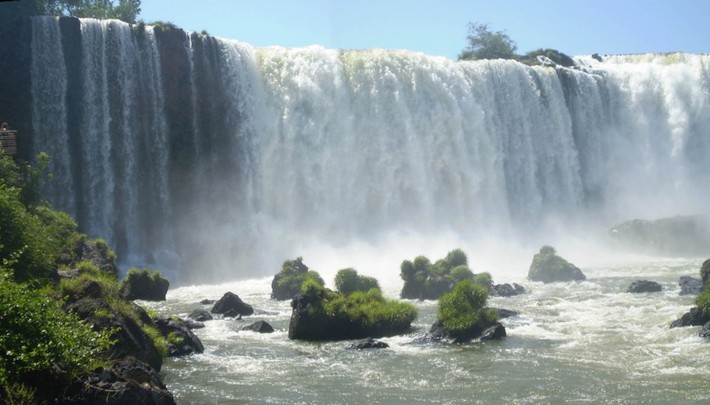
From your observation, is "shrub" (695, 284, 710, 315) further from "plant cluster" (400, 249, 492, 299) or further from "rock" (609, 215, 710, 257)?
"rock" (609, 215, 710, 257)

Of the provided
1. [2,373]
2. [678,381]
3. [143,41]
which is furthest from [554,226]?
[2,373]

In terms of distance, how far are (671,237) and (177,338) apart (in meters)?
28.8

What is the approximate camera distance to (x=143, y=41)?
115 ft

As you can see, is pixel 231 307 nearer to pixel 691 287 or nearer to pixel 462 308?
pixel 462 308

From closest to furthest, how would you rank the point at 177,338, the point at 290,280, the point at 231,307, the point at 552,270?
the point at 177,338
the point at 231,307
the point at 290,280
the point at 552,270

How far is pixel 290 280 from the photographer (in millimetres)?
25781

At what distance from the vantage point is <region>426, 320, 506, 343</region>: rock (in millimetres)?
17766

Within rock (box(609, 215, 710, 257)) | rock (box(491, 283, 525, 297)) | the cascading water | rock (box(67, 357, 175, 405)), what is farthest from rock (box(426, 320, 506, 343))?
rock (box(609, 215, 710, 257))

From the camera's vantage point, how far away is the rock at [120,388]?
1013 cm

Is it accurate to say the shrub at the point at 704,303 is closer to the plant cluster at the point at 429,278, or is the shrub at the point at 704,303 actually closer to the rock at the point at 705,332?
the rock at the point at 705,332

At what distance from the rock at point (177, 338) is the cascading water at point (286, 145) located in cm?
1661

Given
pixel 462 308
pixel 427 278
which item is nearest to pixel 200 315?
pixel 462 308

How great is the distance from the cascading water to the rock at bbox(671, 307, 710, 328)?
1880cm

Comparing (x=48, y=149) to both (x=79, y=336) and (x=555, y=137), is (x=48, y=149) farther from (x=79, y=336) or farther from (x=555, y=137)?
(x=555, y=137)
